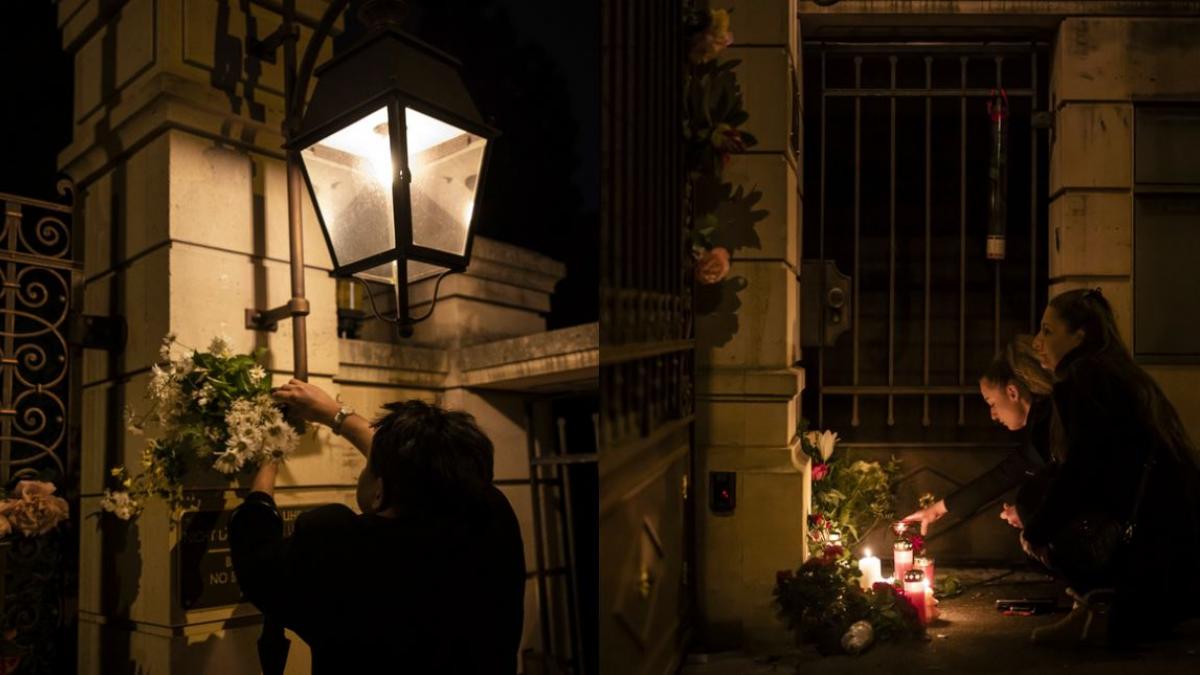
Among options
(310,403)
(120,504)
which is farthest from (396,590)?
(120,504)

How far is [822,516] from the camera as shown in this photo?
15.5 ft

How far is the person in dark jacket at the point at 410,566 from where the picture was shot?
89.0 inches

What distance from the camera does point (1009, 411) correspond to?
4.93 m

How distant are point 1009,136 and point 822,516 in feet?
9.86

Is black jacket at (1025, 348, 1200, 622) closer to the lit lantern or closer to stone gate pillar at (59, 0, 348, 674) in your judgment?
the lit lantern

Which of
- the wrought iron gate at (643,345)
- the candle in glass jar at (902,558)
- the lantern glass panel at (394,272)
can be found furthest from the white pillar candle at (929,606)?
the lantern glass panel at (394,272)

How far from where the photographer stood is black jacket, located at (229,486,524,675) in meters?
2.26

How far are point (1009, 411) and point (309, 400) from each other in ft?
12.1

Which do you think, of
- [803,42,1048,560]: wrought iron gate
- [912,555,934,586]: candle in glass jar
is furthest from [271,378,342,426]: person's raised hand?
[803,42,1048,560]: wrought iron gate

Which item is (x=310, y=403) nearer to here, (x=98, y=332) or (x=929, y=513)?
(x=98, y=332)

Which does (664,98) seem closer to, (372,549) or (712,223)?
(712,223)

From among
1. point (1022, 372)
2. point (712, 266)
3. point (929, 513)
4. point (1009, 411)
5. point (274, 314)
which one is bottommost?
point (929, 513)

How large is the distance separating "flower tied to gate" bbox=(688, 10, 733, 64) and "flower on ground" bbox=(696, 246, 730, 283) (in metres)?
0.86

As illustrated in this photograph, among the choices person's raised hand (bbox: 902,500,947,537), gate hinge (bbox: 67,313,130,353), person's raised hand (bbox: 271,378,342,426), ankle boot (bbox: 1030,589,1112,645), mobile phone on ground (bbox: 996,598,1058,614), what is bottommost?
mobile phone on ground (bbox: 996,598,1058,614)
